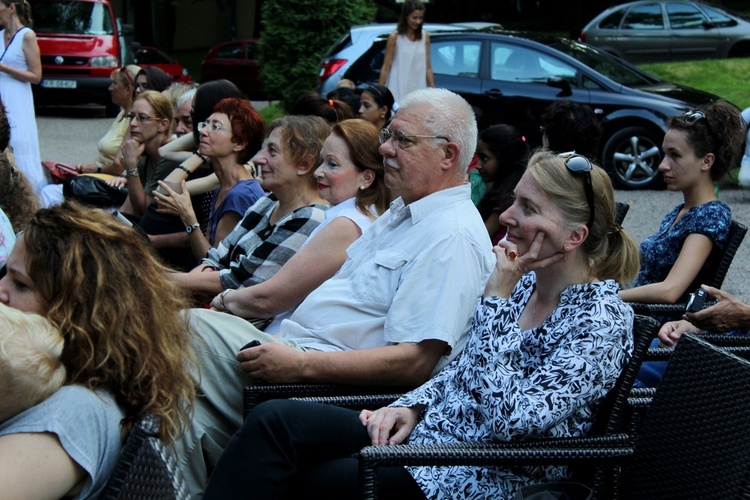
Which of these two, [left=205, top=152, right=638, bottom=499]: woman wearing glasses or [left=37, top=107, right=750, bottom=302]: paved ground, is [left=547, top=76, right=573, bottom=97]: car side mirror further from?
[left=205, top=152, right=638, bottom=499]: woman wearing glasses

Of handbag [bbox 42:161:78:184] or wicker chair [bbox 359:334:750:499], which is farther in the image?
handbag [bbox 42:161:78:184]

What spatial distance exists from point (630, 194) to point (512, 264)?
7890 millimetres

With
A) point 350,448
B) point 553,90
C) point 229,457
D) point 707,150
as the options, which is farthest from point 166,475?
point 553,90

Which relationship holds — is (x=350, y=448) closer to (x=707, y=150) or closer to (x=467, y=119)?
(x=467, y=119)

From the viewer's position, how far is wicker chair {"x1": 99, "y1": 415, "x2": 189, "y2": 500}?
1.93 metres

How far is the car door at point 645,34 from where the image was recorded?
1866 cm

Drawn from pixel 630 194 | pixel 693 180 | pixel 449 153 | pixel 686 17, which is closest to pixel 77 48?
pixel 686 17

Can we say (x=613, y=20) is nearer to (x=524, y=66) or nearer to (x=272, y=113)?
(x=272, y=113)

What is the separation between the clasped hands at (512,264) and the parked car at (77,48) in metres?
16.6

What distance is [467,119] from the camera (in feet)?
11.2

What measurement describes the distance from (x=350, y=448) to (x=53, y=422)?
3.55ft

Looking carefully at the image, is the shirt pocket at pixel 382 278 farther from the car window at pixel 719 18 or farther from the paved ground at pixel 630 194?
the car window at pixel 719 18

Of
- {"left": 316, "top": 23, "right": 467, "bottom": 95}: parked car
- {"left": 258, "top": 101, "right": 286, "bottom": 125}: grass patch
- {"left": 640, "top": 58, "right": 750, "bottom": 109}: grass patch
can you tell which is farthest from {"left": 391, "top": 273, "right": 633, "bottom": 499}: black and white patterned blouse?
{"left": 258, "top": 101, "right": 286, "bottom": 125}: grass patch

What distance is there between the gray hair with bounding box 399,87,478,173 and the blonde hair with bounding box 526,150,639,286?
660mm
